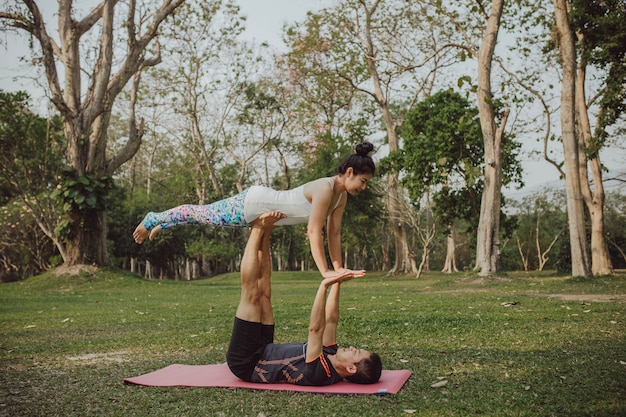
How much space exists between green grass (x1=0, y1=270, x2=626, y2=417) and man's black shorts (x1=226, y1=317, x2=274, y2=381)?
9.9 inches

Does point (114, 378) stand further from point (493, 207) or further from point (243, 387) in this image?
point (493, 207)

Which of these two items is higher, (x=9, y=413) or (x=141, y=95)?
(x=141, y=95)

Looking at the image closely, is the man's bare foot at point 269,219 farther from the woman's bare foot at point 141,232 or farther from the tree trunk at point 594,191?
the tree trunk at point 594,191

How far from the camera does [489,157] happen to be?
614 inches

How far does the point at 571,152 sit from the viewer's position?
50.5 feet

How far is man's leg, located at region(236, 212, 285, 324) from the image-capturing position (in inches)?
186

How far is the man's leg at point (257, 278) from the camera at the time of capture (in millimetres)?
4719

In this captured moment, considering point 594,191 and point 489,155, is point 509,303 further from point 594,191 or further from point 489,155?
point 594,191

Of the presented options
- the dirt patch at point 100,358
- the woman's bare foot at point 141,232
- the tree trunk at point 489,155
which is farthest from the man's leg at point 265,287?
the tree trunk at point 489,155

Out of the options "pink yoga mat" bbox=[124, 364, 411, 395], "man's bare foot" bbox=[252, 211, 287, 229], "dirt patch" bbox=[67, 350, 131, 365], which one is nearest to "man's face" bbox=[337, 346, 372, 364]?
"pink yoga mat" bbox=[124, 364, 411, 395]

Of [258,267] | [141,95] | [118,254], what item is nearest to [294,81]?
[141,95]

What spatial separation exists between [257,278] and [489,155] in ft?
39.5

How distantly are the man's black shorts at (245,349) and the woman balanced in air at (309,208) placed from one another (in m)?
0.70

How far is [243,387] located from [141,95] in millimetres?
28205
